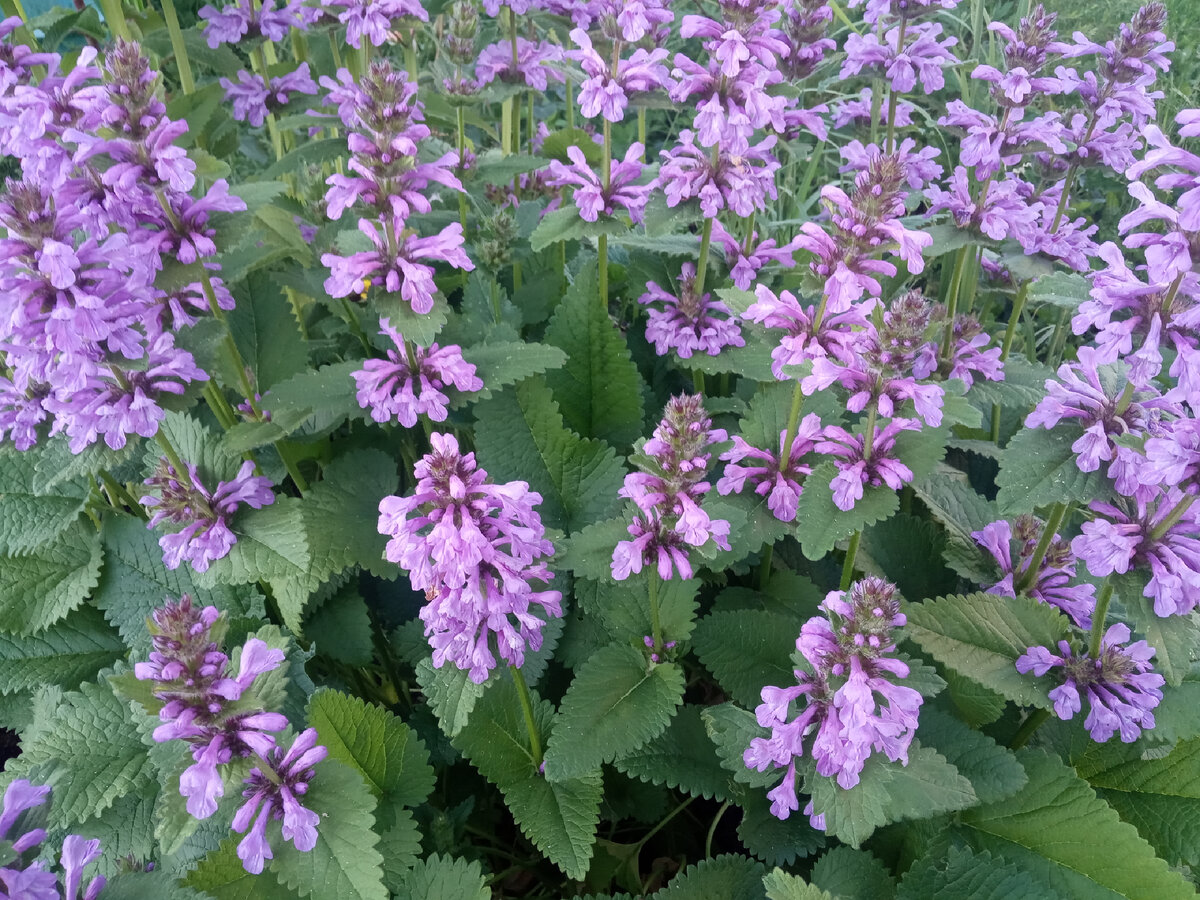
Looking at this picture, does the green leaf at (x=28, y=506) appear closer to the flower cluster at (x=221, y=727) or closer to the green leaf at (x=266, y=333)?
the green leaf at (x=266, y=333)

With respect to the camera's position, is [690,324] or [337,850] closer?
[337,850]

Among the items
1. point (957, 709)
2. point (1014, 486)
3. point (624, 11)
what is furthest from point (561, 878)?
point (624, 11)

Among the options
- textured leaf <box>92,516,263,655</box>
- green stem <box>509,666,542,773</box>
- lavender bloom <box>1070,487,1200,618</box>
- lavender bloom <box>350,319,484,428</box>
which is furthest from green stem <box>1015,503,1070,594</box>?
textured leaf <box>92,516,263,655</box>

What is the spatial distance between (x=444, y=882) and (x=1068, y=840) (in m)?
1.40

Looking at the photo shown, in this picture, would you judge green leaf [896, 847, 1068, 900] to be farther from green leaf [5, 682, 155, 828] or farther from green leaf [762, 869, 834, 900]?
green leaf [5, 682, 155, 828]

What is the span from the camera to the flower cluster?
1.45 m

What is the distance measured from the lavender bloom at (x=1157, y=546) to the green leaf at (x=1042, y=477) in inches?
3.6

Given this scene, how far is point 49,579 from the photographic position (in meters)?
2.40

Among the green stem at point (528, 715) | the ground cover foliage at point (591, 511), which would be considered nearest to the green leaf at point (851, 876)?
the ground cover foliage at point (591, 511)

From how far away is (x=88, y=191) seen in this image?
1918 mm

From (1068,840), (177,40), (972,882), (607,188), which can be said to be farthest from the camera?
(177,40)

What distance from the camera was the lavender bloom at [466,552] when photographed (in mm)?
1556

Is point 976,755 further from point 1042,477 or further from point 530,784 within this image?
point 530,784

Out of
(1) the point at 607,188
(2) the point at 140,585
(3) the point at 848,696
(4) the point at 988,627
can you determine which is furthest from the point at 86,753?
(4) the point at 988,627
